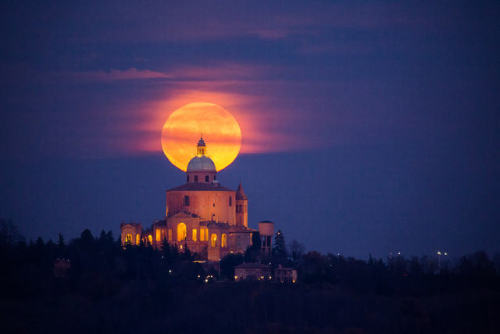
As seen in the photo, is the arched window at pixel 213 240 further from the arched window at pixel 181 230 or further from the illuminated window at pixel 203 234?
the arched window at pixel 181 230

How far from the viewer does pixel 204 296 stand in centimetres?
6694

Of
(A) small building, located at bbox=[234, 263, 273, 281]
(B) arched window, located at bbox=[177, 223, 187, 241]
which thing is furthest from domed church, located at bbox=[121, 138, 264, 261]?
(A) small building, located at bbox=[234, 263, 273, 281]

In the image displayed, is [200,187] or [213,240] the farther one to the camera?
[200,187]

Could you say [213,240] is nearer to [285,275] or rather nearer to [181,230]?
[181,230]

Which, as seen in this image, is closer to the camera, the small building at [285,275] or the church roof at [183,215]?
the small building at [285,275]

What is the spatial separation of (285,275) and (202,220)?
8176 mm

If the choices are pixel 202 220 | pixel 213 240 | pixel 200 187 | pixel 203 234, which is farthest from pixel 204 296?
pixel 200 187

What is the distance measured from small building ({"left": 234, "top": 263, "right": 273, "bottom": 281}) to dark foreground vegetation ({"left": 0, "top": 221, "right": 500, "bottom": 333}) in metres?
0.83

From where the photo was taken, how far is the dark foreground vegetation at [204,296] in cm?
6212

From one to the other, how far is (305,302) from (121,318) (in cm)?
957

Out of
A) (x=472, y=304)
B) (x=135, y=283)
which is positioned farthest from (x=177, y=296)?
(x=472, y=304)

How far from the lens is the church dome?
259 ft

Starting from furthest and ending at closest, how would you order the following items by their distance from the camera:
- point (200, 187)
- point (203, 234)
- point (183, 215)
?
point (200, 187)
point (203, 234)
point (183, 215)

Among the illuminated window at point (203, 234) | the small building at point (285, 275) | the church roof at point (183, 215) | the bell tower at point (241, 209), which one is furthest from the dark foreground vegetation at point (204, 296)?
the bell tower at point (241, 209)
